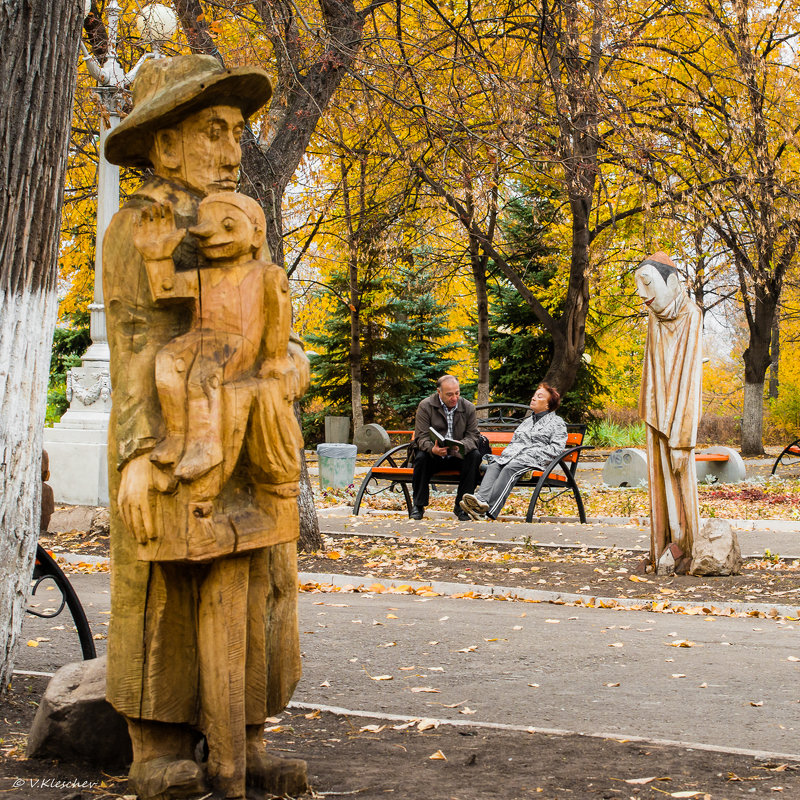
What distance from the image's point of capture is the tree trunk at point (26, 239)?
14.6ft

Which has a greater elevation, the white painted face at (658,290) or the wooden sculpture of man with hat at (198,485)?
the white painted face at (658,290)

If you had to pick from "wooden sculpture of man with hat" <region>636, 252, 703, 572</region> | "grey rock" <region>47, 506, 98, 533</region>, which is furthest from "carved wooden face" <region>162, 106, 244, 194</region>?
"grey rock" <region>47, 506, 98, 533</region>

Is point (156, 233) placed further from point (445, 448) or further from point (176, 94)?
point (445, 448)

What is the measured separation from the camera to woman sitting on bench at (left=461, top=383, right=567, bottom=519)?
1140cm

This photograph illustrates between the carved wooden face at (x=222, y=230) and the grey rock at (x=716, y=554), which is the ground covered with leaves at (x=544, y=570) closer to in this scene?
the grey rock at (x=716, y=554)

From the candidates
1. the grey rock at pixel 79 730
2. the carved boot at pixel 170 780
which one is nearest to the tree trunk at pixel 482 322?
the grey rock at pixel 79 730

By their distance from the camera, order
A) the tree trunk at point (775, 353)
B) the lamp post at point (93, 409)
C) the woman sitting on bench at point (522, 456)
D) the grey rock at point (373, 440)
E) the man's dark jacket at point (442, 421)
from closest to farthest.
Answer: 1. the lamp post at point (93, 409)
2. the woman sitting on bench at point (522, 456)
3. the man's dark jacket at point (442, 421)
4. the grey rock at point (373, 440)
5. the tree trunk at point (775, 353)

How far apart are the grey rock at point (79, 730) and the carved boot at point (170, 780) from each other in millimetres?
634

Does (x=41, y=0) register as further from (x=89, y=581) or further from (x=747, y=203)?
(x=747, y=203)

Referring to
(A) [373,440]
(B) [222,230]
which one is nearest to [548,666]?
(B) [222,230]

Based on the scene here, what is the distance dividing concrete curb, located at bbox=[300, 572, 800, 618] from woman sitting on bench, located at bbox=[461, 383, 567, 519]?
326cm

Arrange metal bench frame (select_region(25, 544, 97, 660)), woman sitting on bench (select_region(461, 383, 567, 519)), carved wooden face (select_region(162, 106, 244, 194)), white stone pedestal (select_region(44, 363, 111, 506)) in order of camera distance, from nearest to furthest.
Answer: carved wooden face (select_region(162, 106, 244, 194))
metal bench frame (select_region(25, 544, 97, 660))
white stone pedestal (select_region(44, 363, 111, 506))
woman sitting on bench (select_region(461, 383, 567, 519))

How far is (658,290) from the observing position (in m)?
7.98

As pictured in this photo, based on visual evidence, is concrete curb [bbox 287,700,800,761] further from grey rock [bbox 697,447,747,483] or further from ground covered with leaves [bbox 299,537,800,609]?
grey rock [bbox 697,447,747,483]
